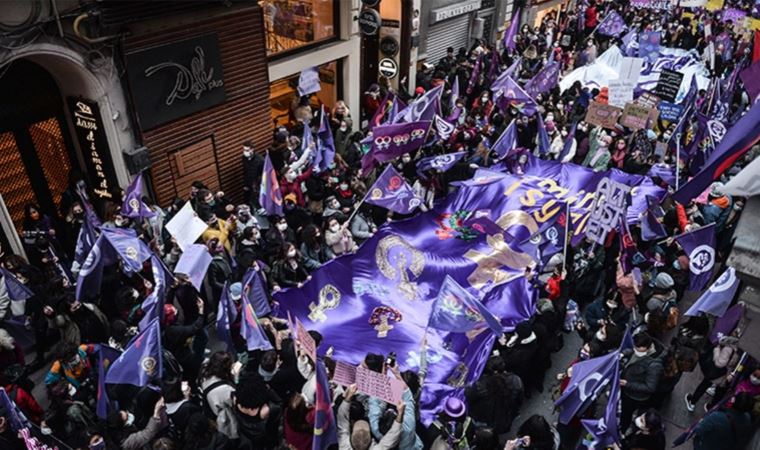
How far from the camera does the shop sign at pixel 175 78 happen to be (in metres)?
10.0

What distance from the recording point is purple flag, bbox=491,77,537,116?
13273 mm

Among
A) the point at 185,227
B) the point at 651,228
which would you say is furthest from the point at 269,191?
the point at 651,228

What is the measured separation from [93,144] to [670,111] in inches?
496

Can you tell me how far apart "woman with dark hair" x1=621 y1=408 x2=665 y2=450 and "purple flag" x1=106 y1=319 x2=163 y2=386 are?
5.14m

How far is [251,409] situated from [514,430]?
3864 mm

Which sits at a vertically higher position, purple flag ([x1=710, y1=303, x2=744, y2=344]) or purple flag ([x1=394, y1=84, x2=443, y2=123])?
purple flag ([x1=394, y1=84, x2=443, y2=123])

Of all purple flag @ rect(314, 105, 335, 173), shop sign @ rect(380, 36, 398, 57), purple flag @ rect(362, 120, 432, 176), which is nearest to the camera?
purple flag @ rect(362, 120, 432, 176)

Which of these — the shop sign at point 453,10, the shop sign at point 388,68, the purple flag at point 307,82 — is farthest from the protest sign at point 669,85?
the purple flag at point 307,82

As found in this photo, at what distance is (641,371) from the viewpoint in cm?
671

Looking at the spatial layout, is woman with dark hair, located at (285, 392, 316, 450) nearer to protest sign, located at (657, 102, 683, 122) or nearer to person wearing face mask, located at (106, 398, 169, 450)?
person wearing face mask, located at (106, 398, 169, 450)

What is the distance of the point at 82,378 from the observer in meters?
6.37

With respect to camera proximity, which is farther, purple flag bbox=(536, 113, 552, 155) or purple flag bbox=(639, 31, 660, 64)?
purple flag bbox=(639, 31, 660, 64)

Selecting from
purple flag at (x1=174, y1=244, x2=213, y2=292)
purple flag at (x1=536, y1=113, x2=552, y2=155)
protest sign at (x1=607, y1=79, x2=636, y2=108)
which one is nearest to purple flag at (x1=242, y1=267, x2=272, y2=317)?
purple flag at (x1=174, y1=244, x2=213, y2=292)

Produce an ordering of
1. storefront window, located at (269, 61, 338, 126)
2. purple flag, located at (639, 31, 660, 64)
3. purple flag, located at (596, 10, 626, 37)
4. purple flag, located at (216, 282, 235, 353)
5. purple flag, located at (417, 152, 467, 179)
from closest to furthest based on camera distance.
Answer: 1. purple flag, located at (216, 282, 235, 353)
2. purple flag, located at (417, 152, 467, 179)
3. storefront window, located at (269, 61, 338, 126)
4. purple flag, located at (639, 31, 660, 64)
5. purple flag, located at (596, 10, 626, 37)
